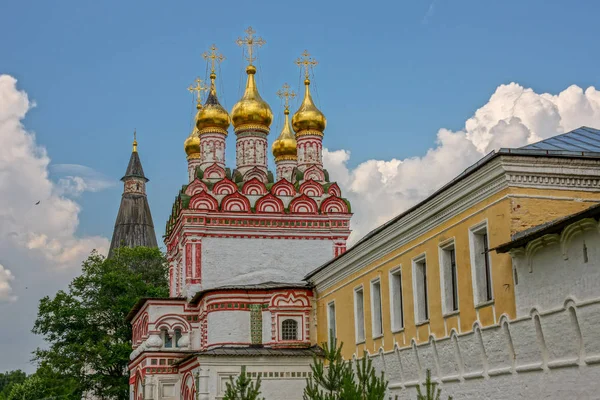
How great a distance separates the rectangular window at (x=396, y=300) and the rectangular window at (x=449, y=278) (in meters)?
2.33

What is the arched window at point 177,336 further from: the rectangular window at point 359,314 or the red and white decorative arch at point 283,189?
the rectangular window at point 359,314

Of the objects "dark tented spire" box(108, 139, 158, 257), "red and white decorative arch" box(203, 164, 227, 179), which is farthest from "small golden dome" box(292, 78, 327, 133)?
"dark tented spire" box(108, 139, 158, 257)

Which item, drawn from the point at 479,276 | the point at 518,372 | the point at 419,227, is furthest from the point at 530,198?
the point at 419,227

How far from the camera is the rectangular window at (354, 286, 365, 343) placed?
781 inches

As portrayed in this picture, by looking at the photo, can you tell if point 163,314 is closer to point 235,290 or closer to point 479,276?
point 235,290

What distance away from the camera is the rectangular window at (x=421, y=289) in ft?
53.8

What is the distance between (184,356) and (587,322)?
1738cm

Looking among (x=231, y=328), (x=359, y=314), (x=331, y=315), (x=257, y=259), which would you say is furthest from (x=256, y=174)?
(x=359, y=314)

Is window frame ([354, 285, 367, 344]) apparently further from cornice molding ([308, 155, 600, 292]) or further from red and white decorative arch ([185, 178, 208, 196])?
red and white decorative arch ([185, 178, 208, 196])

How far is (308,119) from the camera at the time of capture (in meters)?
31.3

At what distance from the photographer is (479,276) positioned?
547 inches

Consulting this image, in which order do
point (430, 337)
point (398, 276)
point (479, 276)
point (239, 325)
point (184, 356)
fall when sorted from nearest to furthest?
point (479, 276) < point (430, 337) < point (398, 276) < point (239, 325) < point (184, 356)

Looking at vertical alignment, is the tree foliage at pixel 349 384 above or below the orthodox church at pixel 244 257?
below

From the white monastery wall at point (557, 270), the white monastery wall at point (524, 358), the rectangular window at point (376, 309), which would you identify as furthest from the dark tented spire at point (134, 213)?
the white monastery wall at point (557, 270)
